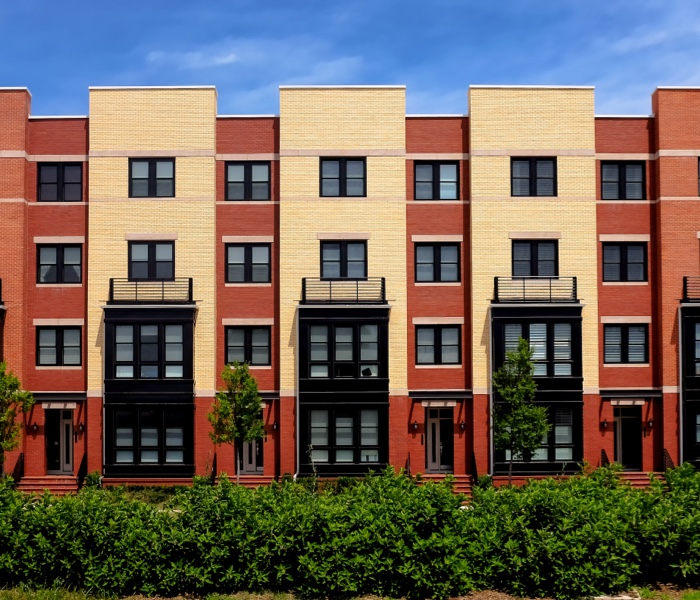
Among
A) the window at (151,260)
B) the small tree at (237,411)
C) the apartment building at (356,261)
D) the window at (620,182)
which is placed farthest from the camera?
the window at (620,182)

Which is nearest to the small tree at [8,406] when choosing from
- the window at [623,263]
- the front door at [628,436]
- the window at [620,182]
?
the front door at [628,436]

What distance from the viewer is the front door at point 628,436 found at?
100 ft

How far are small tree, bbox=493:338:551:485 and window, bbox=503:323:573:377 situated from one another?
944mm

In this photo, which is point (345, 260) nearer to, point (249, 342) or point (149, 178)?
point (249, 342)

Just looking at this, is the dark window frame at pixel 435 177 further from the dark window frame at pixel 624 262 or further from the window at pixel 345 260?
the dark window frame at pixel 624 262

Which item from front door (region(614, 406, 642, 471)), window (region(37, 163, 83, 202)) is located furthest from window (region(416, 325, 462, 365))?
window (region(37, 163, 83, 202))

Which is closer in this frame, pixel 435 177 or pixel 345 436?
pixel 345 436

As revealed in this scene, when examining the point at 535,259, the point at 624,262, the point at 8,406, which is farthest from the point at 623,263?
the point at 8,406

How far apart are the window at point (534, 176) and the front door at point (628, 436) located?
9.96 metres

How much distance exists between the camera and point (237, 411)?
27688 mm

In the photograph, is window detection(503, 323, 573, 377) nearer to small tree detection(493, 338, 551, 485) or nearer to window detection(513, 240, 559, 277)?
small tree detection(493, 338, 551, 485)

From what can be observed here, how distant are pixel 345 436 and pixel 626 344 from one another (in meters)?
12.6

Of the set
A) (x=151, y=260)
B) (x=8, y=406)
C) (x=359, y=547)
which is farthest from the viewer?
(x=151, y=260)

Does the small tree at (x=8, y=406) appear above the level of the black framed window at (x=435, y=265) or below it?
below
